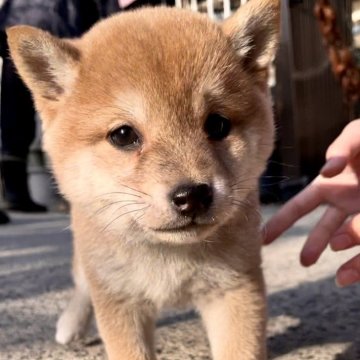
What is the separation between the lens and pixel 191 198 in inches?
45.9

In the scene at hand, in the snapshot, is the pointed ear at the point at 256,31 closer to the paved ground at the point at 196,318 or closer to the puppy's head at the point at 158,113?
the puppy's head at the point at 158,113

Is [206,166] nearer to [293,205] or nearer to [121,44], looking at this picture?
[121,44]

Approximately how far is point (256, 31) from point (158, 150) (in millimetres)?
452

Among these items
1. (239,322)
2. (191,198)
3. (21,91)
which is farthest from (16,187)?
(191,198)

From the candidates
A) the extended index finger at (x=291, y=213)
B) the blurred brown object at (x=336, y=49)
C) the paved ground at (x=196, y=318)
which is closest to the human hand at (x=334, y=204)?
the extended index finger at (x=291, y=213)

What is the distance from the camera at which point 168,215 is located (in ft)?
3.92

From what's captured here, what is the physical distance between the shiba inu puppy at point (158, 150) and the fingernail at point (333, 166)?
210 millimetres

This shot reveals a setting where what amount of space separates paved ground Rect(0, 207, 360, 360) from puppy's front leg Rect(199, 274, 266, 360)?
0.25 m

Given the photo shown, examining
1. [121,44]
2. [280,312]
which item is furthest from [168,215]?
[280,312]

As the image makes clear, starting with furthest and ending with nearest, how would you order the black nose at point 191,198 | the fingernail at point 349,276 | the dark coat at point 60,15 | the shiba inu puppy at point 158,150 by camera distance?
the dark coat at point 60,15 → the fingernail at point 349,276 → the shiba inu puppy at point 158,150 → the black nose at point 191,198

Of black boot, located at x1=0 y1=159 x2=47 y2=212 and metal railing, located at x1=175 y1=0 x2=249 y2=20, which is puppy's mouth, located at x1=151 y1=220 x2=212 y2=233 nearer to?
black boot, located at x1=0 y1=159 x2=47 y2=212

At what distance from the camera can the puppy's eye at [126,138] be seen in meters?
1.32

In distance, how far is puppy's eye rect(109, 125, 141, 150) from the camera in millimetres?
1318

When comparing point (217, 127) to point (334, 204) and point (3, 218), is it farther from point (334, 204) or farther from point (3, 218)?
point (3, 218)
